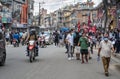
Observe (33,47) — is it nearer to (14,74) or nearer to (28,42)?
(28,42)

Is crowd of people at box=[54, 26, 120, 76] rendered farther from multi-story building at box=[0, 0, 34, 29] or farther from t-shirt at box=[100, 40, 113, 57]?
multi-story building at box=[0, 0, 34, 29]

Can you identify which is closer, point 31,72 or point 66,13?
point 31,72

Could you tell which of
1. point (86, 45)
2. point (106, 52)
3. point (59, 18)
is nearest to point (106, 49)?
point (106, 52)

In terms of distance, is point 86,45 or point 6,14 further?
point 6,14

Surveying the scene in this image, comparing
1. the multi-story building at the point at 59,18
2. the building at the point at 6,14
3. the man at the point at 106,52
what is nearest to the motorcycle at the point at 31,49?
the man at the point at 106,52

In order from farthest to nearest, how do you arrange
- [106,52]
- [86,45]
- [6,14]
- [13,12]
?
1. [13,12]
2. [6,14]
3. [86,45]
4. [106,52]

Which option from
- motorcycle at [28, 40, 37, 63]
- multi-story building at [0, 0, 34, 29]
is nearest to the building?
multi-story building at [0, 0, 34, 29]

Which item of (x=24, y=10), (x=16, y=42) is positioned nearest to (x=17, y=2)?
(x=24, y=10)

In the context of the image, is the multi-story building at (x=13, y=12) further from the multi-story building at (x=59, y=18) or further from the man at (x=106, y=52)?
the multi-story building at (x=59, y=18)

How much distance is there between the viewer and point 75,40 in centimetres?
2411

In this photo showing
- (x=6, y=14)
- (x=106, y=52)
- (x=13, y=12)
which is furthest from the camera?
(x=13, y=12)

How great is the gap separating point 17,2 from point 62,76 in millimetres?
73136

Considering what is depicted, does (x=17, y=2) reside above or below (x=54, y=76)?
above

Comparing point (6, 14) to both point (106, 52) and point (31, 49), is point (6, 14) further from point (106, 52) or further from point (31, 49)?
point (106, 52)
